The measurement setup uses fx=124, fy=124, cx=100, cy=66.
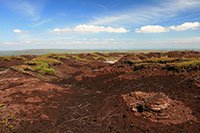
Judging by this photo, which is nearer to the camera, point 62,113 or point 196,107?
point 196,107

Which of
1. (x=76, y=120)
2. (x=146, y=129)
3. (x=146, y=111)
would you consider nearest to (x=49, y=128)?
(x=76, y=120)

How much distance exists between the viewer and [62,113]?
25.4ft

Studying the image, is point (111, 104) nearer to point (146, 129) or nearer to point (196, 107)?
point (146, 129)

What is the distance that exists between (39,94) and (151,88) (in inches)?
369

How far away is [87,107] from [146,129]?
4.03 metres

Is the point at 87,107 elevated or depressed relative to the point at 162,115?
depressed

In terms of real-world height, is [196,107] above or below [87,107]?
above

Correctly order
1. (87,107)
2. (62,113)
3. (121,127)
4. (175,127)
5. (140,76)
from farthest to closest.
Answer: (140,76) → (87,107) → (62,113) → (121,127) → (175,127)

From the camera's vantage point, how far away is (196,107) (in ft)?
21.9

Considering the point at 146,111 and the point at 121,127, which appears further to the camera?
the point at 146,111

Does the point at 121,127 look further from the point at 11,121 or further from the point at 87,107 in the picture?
the point at 11,121

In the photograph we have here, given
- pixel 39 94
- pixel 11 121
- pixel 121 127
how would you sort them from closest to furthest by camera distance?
pixel 121 127, pixel 11 121, pixel 39 94

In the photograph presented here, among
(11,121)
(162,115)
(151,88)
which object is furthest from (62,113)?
(151,88)

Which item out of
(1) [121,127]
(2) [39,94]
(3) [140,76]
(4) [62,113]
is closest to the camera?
(1) [121,127]
